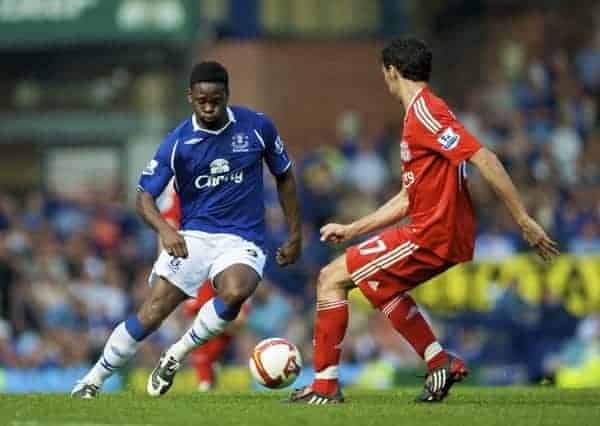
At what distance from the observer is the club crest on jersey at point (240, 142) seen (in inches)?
508

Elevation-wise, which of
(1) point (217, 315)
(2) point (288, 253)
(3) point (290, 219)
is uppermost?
(3) point (290, 219)

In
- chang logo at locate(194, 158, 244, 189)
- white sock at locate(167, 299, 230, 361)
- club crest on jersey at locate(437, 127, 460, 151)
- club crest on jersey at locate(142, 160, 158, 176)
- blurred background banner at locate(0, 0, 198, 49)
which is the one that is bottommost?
blurred background banner at locate(0, 0, 198, 49)

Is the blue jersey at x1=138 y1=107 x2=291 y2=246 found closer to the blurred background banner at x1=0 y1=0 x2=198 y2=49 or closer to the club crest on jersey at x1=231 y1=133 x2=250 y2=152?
the club crest on jersey at x1=231 y1=133 x2=250 y2=152

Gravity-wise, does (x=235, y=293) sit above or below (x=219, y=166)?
below

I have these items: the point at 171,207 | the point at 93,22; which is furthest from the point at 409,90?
the point at 93,22

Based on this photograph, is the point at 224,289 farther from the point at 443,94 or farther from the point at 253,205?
the point at 443,94

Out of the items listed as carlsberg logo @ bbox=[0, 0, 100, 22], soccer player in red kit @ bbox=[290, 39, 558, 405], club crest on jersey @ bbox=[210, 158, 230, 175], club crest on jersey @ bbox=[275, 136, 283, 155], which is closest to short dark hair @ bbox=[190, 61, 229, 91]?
club crest on jersey @ bbox=[210, 158, 230, 175]

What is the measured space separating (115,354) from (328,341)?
66.4 inches

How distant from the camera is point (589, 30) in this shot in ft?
87.9

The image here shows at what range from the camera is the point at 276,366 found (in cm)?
1274

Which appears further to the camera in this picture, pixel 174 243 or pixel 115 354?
pixel 115 354

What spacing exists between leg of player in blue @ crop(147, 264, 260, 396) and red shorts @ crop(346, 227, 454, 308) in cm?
93

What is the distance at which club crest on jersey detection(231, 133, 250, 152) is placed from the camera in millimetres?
12898

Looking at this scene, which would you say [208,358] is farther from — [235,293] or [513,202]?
[513,202]
